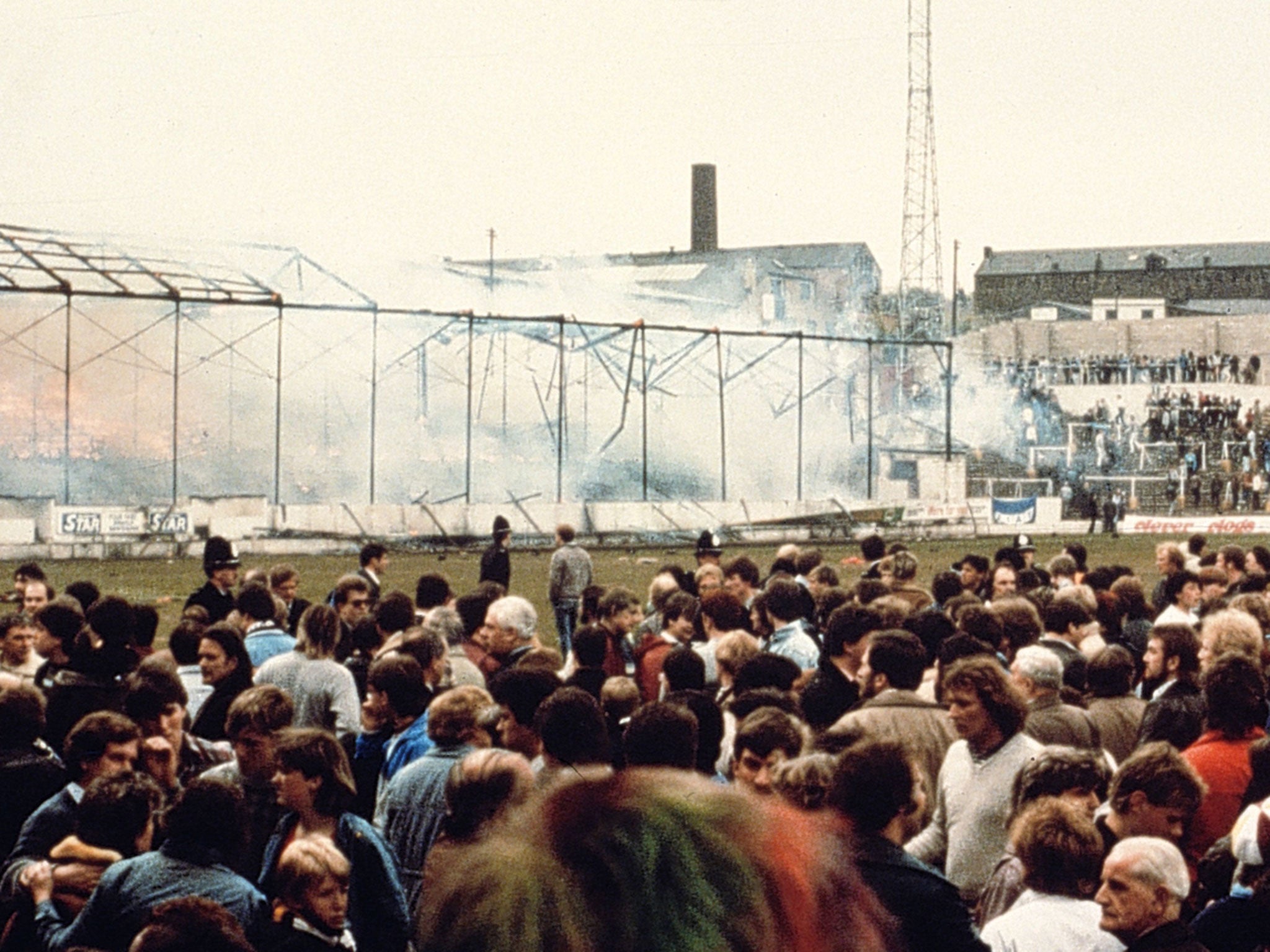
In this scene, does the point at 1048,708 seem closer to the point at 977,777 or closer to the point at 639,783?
the point at 977,777

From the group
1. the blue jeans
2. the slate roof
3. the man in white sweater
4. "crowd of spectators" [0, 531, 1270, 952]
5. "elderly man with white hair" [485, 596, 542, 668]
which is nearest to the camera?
"crowd of spectators" [0, 531, 1270, 952]

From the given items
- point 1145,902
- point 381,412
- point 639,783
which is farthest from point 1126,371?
point 639,783

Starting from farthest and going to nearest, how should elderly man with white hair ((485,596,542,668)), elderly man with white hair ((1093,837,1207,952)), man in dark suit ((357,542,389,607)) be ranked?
man in dark suit ((357,542,389,607)) < elderly man with white hair ((485,596,542,668)) < elderly man with white hair ((1093,837,1207,952))

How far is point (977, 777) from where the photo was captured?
5980mm

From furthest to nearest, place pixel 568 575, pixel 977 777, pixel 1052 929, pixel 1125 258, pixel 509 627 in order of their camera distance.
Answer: pixel 1125 258 < pixel 568 575 < pixel 509 627 < pixel 977 777 < pixel 1052 929

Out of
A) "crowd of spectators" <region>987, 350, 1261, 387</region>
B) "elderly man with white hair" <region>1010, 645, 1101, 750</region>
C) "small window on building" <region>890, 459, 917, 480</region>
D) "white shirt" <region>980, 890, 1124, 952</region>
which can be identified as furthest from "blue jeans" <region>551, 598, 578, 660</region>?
"crowd of spectators" <region>987, 350, 1261, 387</region>

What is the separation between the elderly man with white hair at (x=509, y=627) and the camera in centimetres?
890

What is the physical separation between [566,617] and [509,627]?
9091mm

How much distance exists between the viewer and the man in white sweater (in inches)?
230

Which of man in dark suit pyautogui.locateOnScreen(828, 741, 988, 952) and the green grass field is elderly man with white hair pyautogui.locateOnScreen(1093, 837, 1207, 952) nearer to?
man in dark suit pyautogui.locateOnScreen(828, 741, 988, 952)

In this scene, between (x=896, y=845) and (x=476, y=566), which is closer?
(x=896, y=845)

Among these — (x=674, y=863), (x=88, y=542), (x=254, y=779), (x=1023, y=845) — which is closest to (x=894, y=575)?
(x=254, y=779)

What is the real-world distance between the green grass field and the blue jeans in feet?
9.32

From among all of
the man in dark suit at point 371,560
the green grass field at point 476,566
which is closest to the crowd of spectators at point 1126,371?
the green grass field at point 476,566
